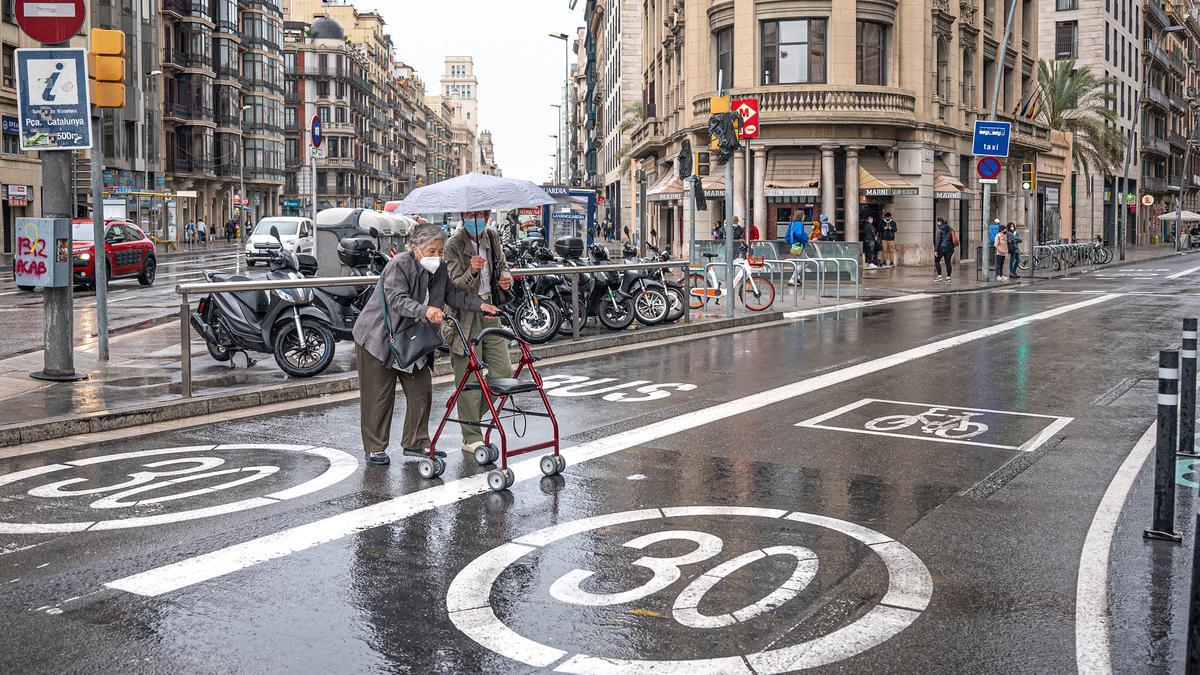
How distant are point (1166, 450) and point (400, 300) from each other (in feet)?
15.4

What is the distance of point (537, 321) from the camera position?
1560cm

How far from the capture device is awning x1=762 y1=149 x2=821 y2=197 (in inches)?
1499

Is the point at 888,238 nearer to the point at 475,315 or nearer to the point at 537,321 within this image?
the point at 537,321

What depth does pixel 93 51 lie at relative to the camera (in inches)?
486

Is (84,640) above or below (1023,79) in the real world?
below

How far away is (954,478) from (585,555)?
9.85 feet

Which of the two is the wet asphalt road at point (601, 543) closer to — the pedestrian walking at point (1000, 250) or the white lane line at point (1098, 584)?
the white lane line at point (1098, 584)

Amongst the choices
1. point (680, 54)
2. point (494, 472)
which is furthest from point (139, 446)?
point (680, 54)

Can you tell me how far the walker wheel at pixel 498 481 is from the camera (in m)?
7.13

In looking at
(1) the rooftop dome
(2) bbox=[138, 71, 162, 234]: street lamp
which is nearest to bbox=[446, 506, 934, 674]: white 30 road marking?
(2) bbox=[138, 71, 162, 234]: street lamp

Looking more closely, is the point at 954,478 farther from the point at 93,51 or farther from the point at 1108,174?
the point at 1108,174

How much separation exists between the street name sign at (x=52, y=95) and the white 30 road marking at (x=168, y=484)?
4319 mm

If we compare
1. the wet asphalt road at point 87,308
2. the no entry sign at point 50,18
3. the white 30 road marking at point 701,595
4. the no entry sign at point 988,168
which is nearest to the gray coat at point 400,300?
the white 30 road marking at point 701,595

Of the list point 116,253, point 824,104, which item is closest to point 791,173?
point 824,104
